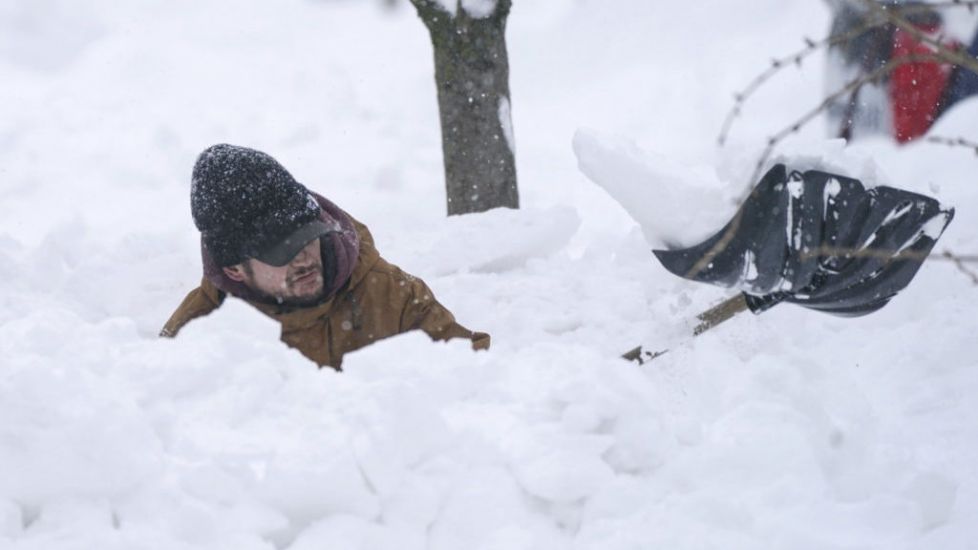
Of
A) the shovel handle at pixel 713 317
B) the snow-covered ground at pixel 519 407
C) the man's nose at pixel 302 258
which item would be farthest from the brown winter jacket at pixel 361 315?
the snow-covered ground at pixel 519 407

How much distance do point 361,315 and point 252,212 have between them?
54cm

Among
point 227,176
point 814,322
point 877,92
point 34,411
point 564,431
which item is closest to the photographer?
point 34,411

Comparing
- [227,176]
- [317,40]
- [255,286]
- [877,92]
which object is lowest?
[255,286]

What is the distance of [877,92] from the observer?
6035 mm

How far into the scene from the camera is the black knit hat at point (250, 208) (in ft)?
10.1

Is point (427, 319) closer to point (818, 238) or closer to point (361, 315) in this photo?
point (361, 315)

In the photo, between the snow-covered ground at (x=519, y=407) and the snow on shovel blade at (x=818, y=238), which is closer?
the snow-covered ground at (x=519, y=407)

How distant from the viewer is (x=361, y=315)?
339cm

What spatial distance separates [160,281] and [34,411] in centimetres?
276

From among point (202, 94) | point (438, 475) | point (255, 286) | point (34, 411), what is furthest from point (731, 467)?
point (202, 94)

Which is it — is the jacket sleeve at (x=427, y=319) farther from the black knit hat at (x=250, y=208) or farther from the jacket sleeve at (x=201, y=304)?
the jacket sleeve at (x=201, y=304)

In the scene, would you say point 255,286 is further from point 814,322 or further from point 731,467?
point 814,322

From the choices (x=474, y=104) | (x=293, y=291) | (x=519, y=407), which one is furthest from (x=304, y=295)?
(x=474, y=104)

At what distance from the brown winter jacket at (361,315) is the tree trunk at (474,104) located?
173 cm
